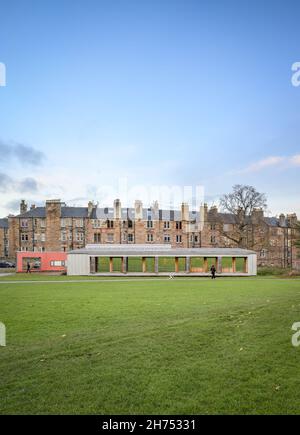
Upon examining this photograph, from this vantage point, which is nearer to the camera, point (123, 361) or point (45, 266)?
point (123, 361)

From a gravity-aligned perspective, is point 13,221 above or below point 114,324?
above

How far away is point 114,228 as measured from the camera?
2793 inches

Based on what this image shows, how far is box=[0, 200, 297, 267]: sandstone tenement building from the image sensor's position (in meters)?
70.3

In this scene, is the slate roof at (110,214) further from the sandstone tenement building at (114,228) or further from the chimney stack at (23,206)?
the chimney stack at (23,206)

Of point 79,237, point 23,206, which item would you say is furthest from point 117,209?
point 23,206

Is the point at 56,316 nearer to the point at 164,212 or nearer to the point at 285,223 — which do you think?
the point at 164,212

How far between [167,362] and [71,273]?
133 feet

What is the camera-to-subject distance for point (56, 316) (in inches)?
565

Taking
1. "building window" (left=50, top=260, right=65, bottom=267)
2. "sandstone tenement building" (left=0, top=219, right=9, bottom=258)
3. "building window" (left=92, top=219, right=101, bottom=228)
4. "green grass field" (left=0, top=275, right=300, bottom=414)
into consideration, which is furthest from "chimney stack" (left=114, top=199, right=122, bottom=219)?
"green grass field" (left=0, top=275, right=300, bottom=414)

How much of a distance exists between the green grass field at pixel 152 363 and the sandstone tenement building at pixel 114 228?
56791 mm

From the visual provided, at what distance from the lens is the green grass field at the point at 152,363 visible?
6.33 metres

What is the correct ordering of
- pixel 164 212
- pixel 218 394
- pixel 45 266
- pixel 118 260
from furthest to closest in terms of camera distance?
pixel 164 212, pixel 118 260, pixel 45 266, pixel 218 394
